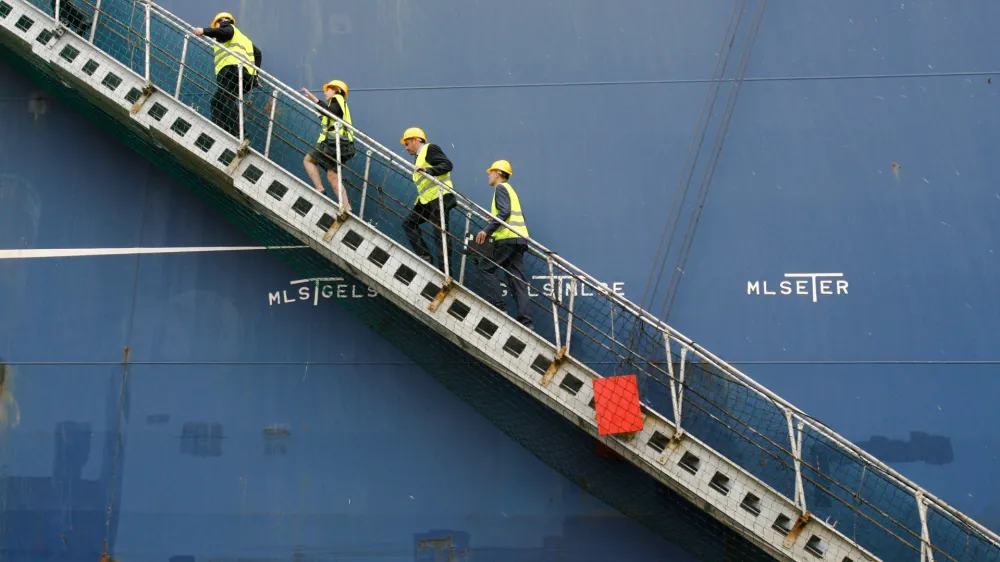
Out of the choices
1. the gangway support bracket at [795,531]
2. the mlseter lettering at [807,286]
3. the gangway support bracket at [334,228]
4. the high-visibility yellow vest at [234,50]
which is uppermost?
the high-visibility yellow vest at [234,50]

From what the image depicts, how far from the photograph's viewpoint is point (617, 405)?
5.68 metres

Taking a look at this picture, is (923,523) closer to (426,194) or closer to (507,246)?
(507,246)

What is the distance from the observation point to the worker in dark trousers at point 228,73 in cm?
653

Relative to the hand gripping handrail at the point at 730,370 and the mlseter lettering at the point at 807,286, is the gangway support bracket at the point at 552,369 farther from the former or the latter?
the mlseter lettering at the point at 807,286

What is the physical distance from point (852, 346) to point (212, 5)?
5762 mm

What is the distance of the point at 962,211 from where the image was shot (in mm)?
6680

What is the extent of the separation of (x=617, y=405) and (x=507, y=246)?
1374 mm

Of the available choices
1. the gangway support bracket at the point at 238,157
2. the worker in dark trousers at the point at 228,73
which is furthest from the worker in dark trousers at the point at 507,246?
the worker in dark trousers at the point at 228,73

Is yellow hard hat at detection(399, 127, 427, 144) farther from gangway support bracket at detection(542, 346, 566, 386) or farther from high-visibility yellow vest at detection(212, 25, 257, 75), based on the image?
gangway support bracket at detection(542, 346, 566, 386)

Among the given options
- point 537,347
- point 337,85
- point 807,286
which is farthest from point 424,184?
point 807,286

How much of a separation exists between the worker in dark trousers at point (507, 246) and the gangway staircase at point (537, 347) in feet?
0.43

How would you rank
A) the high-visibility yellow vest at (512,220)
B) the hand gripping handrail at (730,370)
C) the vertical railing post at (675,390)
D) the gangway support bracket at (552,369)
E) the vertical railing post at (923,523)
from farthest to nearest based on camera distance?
1. the high-visibility yellow vest at (512,220)
2. the gangway support bracket at (552,369)
3. the vertical railing post at (675,390)
4. the hand gripping handrail at (730,370)
5. the vertical railing post at (923,523)

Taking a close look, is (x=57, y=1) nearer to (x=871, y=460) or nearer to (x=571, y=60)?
(x=571, y=60)

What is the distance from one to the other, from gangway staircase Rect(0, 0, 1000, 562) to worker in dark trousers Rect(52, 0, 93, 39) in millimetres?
16
